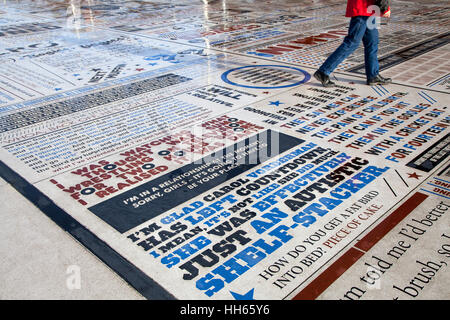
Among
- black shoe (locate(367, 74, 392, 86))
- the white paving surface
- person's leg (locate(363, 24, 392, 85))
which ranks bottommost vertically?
the white paving surface

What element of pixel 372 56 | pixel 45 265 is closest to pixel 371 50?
pixel 372 56

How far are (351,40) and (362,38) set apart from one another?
19 centimetres

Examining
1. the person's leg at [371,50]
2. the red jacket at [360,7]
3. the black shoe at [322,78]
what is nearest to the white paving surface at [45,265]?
the black shoe at [322,78]

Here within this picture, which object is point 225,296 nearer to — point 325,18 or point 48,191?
point 48,191

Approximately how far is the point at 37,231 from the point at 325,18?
7.25 meters

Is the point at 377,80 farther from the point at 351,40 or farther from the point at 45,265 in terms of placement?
the point at 45,265

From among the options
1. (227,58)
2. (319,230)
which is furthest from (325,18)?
(319,230)

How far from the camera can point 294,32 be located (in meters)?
7.18

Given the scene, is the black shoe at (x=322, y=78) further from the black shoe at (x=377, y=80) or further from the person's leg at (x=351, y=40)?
the black shoe at (x=377, y=80)

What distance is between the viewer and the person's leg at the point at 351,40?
13.7ft

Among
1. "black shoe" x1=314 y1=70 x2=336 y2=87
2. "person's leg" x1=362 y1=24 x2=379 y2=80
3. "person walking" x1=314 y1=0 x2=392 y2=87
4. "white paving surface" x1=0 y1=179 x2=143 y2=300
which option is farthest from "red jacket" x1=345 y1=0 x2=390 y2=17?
"white paving surface" x1=0 y1=179 x2=143 y2=300

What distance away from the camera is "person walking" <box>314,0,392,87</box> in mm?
4078

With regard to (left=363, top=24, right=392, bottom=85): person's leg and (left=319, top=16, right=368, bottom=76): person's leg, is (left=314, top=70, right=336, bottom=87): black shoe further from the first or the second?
(left=363, top=24, right=392, bottom=85): person's leg

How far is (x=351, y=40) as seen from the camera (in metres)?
4.25
